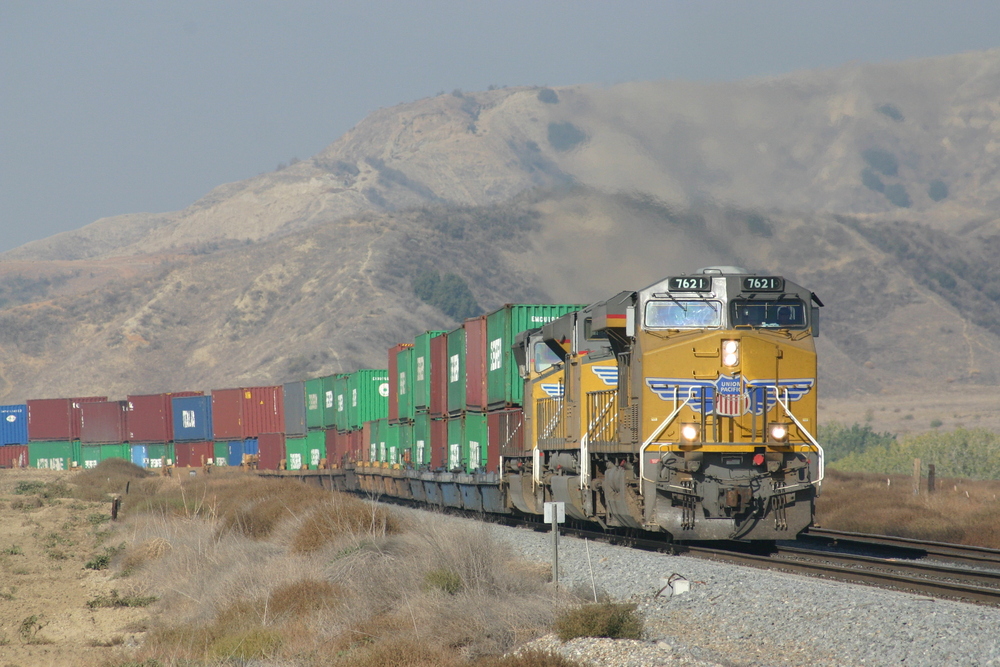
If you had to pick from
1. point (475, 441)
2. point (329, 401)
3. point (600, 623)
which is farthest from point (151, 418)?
point (600, 623)

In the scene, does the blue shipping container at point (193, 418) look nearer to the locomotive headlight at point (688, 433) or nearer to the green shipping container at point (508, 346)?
the green shipping container at point (508, 346)

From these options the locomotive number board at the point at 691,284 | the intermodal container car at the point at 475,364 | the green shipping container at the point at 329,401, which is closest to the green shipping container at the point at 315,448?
the green shipping container at the point at 329,401

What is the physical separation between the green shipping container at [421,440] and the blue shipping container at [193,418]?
2037 cm

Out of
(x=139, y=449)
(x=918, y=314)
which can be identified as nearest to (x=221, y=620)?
(x=139, y=449)

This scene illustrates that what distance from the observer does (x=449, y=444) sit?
90.8ft

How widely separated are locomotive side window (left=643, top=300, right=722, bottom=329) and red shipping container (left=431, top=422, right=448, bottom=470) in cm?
1352

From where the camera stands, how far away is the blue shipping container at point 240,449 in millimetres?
48281

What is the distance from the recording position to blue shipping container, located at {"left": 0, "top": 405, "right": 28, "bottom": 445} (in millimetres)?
56719

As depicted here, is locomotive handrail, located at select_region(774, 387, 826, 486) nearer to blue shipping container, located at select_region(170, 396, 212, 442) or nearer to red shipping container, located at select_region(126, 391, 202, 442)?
blue shipping container, located at select_region(170, 396, 212, 442)

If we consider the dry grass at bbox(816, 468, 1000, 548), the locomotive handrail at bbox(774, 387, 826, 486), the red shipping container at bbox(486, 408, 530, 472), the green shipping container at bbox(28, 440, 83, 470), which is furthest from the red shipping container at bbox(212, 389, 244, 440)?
the locomotive handrail at bbox(774, 387, 826, 486)

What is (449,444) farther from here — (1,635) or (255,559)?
(1,635)

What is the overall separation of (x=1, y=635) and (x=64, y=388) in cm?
11282

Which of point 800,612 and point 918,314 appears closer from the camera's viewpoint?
point 800,612

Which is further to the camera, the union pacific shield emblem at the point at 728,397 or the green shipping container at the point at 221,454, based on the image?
the green shipping container at the point at 221,454
